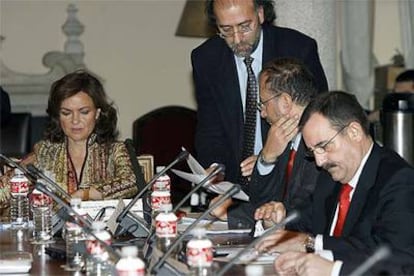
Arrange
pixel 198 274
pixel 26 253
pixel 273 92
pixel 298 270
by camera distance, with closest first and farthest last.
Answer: pixel 198 274, pixel 298 270, pixel 26 253, pixel 273 92

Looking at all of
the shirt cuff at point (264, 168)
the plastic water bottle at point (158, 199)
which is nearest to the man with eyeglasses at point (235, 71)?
the shirt cuff at point (264, 168)

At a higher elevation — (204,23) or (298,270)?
(204,23)

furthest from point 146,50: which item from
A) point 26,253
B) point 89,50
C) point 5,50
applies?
point 26,253

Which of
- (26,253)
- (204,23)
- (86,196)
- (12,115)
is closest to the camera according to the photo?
(26,253)

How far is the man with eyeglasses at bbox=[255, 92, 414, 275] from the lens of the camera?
364 centimetres

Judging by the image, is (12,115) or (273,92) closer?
(273,92)

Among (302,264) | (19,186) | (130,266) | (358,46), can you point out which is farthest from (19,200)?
(358,46)

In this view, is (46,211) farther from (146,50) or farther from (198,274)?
(146,50)

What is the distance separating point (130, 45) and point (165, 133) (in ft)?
5.60

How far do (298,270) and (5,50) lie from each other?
569 centimetres

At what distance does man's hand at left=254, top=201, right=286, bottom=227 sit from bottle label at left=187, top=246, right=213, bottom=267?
41.4 inches

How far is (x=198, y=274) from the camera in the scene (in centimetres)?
327

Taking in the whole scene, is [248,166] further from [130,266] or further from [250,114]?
[130,266]

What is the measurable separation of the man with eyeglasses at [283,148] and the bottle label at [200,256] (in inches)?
46.9
